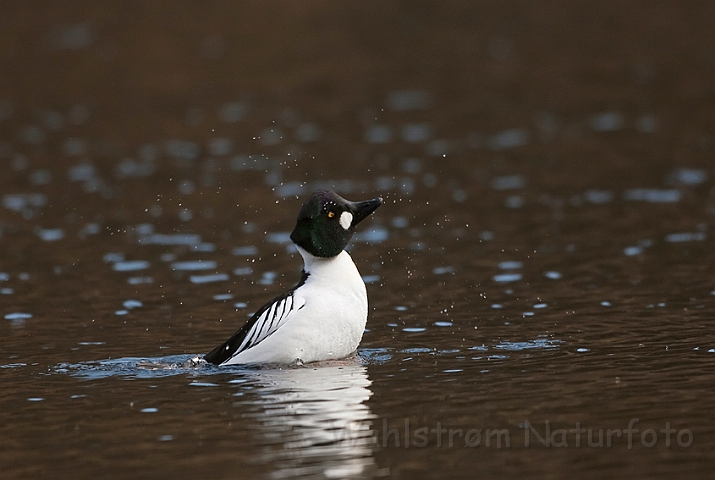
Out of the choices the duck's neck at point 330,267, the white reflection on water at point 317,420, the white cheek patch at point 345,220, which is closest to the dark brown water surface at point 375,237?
the white reflection on water at point 317,420

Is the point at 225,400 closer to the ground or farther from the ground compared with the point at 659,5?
closer to the ground

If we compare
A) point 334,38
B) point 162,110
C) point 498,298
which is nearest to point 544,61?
point 334,38

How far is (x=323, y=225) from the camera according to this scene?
11547mm

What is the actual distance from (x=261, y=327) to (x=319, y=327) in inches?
21.6

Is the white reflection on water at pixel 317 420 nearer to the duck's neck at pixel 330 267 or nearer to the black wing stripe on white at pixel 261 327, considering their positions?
the black wing stripe on white at pixel 261 327

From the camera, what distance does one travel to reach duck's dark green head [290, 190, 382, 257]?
1153 centimetres

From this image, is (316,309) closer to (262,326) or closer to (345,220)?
(262,326)

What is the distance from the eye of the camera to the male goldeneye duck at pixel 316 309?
11.2 meters

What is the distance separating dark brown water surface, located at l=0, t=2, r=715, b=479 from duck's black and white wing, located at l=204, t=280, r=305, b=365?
0.40 m

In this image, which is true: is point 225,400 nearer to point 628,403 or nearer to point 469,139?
point 628,403

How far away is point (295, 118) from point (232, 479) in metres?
20.8

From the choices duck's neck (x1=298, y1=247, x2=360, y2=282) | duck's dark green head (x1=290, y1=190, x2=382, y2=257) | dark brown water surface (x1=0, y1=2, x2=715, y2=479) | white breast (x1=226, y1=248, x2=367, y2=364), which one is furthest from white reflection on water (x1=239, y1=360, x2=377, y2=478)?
duck's dark green head (x1=290, y1=190, x2=382, y2=257)

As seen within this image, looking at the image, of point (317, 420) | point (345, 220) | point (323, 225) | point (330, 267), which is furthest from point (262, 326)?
point (317, 420)

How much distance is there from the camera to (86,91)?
33.0 meters
